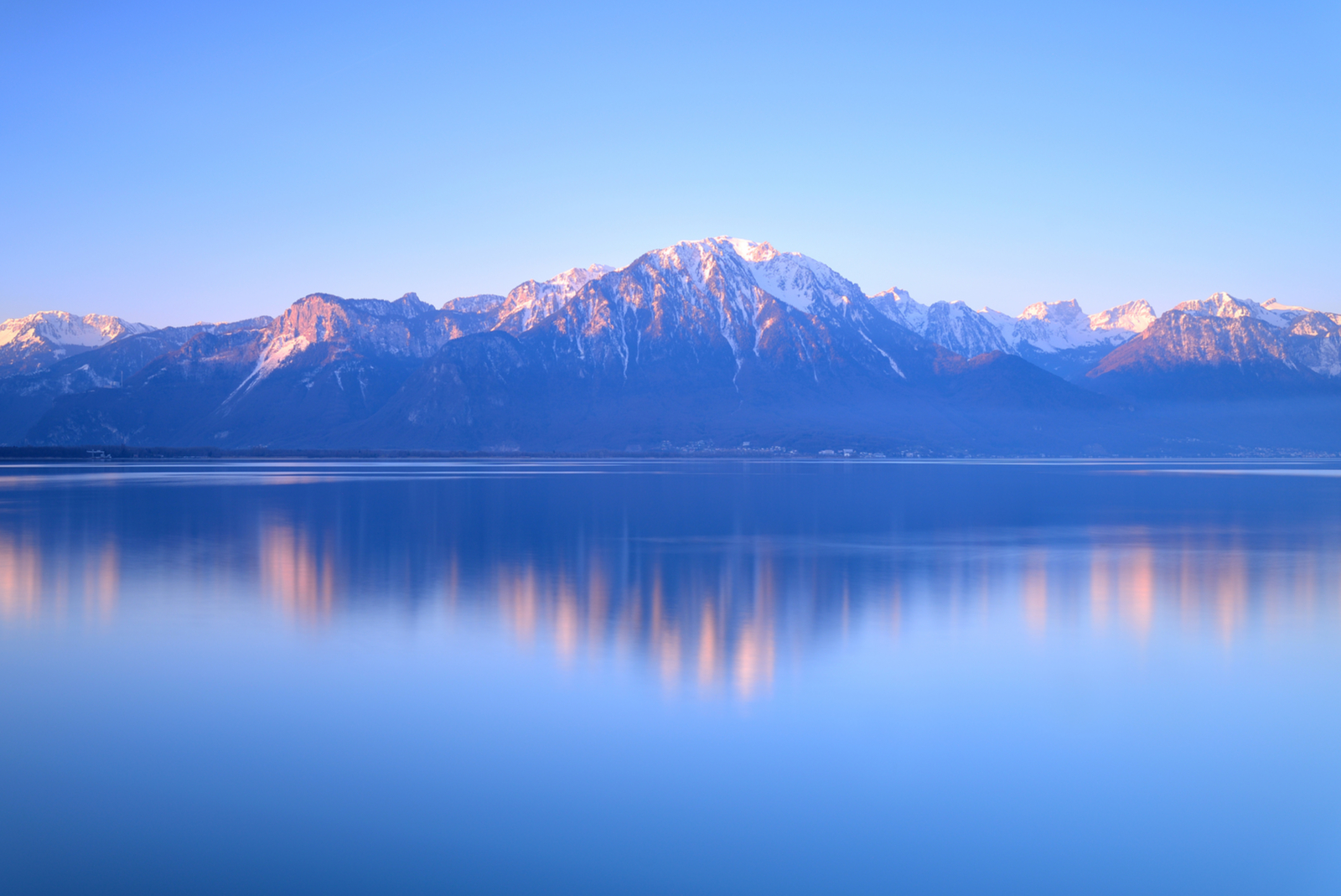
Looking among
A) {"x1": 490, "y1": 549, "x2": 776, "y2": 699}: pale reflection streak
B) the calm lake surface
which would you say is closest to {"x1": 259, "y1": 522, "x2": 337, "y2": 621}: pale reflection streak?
the calm lake surface

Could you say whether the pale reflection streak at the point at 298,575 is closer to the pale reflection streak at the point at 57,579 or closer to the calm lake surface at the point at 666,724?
the calm lake surface at the point at 666,724

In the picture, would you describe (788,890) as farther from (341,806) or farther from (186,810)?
(186,810)

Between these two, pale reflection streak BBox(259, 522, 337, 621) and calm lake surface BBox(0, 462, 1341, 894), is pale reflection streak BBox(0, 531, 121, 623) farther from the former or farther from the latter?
pale reflection streak BBox(259, 522, 337, 621)

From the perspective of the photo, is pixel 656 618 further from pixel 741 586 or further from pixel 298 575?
pixel 298 575

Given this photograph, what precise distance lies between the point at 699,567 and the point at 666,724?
1709cm

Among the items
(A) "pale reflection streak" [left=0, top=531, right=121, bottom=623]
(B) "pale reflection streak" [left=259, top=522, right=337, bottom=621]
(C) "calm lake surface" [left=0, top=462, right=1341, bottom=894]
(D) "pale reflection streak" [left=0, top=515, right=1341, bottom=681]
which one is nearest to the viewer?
(C) "calm lake surface" [left=0, top=462, right=1341, bottom=894]

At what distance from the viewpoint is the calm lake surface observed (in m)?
10.5

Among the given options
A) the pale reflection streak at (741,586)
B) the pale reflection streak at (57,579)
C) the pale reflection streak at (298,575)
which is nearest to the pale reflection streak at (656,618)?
the pale reflection streak at (741,586)

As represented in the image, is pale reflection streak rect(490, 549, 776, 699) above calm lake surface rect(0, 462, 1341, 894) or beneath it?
above

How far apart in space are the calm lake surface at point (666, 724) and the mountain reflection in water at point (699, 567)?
0.21m

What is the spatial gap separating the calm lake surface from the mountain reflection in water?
210 mm

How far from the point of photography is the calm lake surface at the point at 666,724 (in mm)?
10516

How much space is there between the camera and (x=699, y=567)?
3172cm

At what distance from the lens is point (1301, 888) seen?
10.3m
